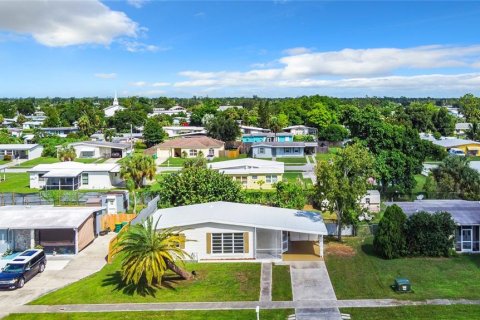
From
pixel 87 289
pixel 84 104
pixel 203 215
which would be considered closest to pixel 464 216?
pixel 203 215

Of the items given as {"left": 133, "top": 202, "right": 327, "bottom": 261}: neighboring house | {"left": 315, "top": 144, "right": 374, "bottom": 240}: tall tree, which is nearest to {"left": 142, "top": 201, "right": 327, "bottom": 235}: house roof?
{"left": 133, "top": 202, "right": 327, "bottom": 261}: neighboring house

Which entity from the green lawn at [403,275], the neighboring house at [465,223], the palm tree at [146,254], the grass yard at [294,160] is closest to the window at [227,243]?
the palm tree at [146,254]

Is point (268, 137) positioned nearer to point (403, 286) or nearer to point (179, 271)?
point (179, 271)

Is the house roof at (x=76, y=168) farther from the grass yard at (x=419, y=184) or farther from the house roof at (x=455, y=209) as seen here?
the house roof at (x=455, y=209)

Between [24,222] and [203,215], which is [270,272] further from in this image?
[24,222]

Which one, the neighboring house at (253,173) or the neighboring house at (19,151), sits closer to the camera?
the neighboring house at (253,173)

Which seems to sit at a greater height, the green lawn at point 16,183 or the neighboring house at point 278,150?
the neighboring house at point 278,150

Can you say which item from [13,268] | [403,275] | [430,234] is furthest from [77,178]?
[403,275]
